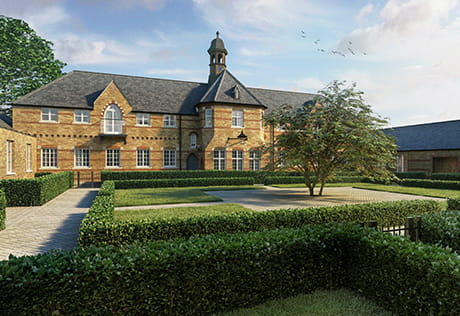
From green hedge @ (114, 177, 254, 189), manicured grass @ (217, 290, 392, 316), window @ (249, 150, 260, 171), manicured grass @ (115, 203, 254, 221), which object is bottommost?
manicured grass @ (217, 290, 392, 316)

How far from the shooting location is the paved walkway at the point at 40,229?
25.3 ft

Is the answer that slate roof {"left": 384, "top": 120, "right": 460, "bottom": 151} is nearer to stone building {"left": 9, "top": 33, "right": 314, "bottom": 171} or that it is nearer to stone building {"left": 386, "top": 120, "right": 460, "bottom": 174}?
stone building {"left": 386, "top": 120, "right": 460, "bottom": 174}

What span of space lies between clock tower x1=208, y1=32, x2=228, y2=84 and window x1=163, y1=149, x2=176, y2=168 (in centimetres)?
1050

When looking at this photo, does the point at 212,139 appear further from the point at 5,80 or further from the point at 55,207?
the point at 5,80

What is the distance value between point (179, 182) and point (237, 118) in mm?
10876

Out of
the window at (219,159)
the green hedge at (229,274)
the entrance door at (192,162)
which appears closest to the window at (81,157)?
the entrance door at (192,162)

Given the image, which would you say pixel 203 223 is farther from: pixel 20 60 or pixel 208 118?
pixel 20 60

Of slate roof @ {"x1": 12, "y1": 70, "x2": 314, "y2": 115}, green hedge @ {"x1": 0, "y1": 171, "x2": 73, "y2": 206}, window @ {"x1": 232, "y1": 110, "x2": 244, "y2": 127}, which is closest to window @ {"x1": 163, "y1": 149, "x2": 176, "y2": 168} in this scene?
slate roof @ {"x1": 12, "y1": 70, "x2": 314, "y2": 115}

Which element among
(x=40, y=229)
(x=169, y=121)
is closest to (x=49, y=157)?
(x=169, y=121)

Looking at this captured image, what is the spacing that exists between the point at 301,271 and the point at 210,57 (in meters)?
32.9

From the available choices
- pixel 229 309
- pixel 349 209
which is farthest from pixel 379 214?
pixel 229 309

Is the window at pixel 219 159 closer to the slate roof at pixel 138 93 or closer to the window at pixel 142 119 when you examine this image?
the slate roof at pixel 138 93

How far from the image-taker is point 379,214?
9.55 m

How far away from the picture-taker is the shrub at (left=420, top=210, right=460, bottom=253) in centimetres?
601
